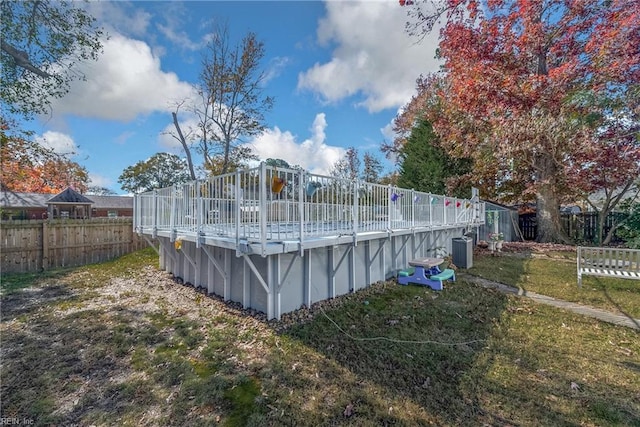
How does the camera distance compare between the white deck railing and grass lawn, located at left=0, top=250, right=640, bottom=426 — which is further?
the white deck railing

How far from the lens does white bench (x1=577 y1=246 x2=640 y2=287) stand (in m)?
5.29

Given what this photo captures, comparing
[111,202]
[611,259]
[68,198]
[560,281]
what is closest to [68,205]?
[68,198]

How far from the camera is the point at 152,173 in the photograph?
33.6 meters

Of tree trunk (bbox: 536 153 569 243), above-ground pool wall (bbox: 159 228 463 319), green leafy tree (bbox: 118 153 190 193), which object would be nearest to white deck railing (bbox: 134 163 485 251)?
above-ground pool wall (bbox: 159 228 463 319)

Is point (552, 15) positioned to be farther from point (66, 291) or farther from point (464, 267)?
point (66, 291)

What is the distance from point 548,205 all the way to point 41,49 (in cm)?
1980

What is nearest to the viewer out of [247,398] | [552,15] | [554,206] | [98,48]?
[247,398]

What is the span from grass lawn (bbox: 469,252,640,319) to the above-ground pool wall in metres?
2.78

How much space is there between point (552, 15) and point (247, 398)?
16.7 m

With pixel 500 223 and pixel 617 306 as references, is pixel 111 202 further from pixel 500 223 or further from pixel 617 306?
pixel 617 306

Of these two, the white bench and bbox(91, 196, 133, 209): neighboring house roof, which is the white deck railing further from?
bbox(91, 196, 133, 209): neighboring house roof

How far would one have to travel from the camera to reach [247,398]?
2.58 metres

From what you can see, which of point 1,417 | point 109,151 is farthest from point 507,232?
point 109,151

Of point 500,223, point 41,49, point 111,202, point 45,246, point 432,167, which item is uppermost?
point 41,49
